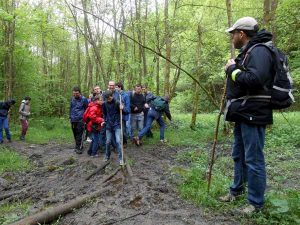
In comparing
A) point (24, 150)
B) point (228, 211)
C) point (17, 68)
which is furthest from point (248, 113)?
point (17, 68)

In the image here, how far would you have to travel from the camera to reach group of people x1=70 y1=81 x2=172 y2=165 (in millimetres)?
8789

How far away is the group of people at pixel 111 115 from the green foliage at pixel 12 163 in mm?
1742

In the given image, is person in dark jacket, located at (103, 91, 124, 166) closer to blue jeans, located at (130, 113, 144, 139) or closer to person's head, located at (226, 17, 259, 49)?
blue jeans, located at (130, 113, 144, 139)

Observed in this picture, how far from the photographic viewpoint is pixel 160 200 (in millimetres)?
A: 5348

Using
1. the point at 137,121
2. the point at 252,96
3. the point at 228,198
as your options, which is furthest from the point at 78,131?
the point at 252,96

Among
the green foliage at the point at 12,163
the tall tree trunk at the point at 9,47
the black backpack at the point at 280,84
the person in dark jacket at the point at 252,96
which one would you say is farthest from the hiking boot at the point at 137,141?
the tall tree trunk at the point at 9,47

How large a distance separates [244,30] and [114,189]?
377 centimetres

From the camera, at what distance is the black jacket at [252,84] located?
400 centimetres

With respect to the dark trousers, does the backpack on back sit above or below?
above

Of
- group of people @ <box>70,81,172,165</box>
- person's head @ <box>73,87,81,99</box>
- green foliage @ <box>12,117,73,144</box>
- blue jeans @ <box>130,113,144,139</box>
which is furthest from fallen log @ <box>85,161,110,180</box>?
green foliage @ <box>12,117,73,144</box>

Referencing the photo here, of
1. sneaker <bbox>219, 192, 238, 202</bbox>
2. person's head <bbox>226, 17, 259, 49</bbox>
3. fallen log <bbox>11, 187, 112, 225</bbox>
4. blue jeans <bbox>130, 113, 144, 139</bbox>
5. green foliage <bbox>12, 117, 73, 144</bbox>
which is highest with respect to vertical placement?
person's head <bbox>226, 17, 259, 49</bbox>

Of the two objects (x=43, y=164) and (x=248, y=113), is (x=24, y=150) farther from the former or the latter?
(x=248, y=113)

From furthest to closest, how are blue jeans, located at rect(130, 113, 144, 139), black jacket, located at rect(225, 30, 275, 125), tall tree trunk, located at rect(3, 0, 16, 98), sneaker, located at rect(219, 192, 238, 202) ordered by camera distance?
tall tree trunk, located at rect(3, 0, 16, 98) < blue jeans, located at rect(130, 113, 144, 139) < sneaker, located at rect(219, 192, 238, 202) < black jacket, located at rect(225, 30, 275, 125)

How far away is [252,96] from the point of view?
420cm
